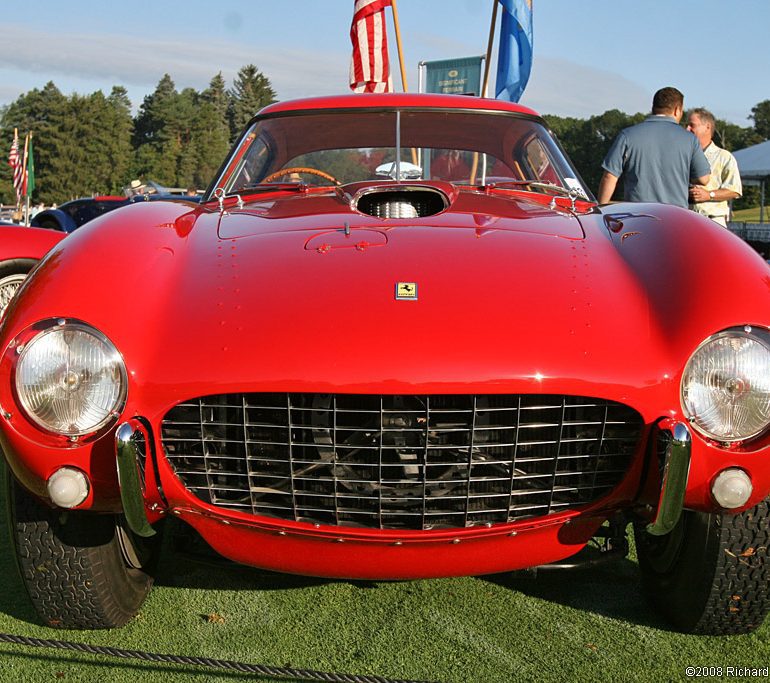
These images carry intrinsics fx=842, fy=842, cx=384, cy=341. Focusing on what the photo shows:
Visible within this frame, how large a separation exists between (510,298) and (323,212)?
849 mm

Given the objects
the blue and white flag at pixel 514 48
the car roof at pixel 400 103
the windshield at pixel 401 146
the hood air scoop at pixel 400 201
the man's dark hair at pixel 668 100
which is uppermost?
the blue and white flag at pixel 514 48

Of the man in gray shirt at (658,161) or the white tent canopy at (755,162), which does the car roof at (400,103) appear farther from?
the white tent canopy at (755,162)

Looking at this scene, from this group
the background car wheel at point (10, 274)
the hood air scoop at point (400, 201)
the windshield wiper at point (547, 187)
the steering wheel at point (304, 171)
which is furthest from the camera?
the background car wheel at point (10, 274)

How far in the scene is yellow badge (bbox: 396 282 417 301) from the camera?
209cm

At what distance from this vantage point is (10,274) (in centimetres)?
480

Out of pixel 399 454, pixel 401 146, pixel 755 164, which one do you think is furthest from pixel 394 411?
pixel 755 164

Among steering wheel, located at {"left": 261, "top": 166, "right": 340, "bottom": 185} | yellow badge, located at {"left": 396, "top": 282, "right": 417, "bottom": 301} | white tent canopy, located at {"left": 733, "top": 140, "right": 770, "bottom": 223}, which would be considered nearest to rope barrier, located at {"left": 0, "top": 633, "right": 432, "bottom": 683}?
yellow badge, located at {"left": 396, "top": 282, "right": 417, "bottom": 301}

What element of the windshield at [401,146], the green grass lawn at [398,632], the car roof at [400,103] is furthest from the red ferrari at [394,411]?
the car roof at [400,103]

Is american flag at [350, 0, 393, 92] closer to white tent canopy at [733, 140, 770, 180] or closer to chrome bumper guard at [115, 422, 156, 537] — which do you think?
chrome bumper guard at [115, 422, 156, 537]

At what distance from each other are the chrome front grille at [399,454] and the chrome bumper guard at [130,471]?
9 centimetres

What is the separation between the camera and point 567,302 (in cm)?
213

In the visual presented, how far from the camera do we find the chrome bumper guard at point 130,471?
1922 mm

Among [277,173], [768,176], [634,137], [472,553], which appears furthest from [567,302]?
[768,176]

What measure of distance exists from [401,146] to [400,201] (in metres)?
0.90
